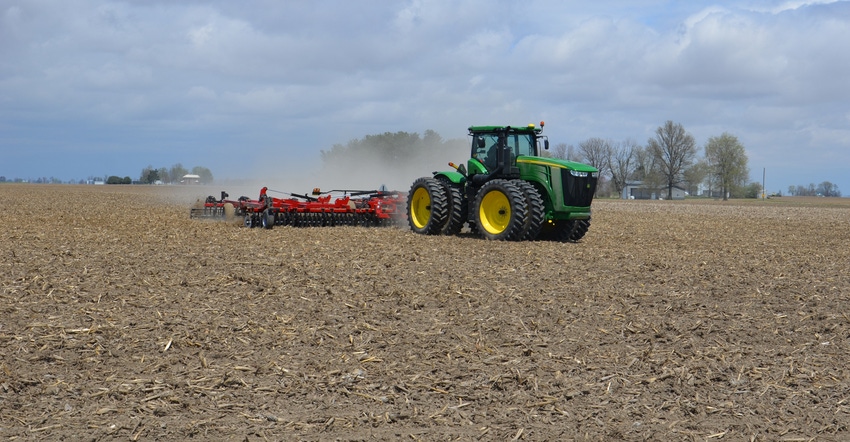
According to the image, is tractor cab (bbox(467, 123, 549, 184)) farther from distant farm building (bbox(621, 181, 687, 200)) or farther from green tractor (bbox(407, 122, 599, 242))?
distant farm building (bbox(621, 181, 687, 200))

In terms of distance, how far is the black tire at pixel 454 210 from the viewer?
16219 millimetres

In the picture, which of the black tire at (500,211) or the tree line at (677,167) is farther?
the tree line at (677,167)

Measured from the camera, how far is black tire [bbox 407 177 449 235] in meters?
16.2

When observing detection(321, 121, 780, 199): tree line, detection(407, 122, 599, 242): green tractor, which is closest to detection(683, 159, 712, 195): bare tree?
detection(321, 121, 780, 199): tree line

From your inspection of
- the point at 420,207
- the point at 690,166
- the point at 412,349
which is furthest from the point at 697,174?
the point at 412,349

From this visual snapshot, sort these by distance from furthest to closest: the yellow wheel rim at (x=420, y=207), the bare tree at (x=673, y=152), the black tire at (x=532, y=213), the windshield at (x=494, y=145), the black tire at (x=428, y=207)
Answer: the bare tree at (x=673, y=152), the yellow wheel rim at (x=420, y=207), the black tire at (x=428, y=207), the windshield at (x=494, y=145), the black tire at (x=532, y=213)

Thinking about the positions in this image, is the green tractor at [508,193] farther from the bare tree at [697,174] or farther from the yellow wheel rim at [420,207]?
the bare tree at [697,174]

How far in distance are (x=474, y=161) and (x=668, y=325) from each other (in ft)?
29.6

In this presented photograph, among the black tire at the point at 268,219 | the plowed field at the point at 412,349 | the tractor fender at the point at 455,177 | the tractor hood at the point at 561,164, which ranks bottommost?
the plowed field at the point at 412,349

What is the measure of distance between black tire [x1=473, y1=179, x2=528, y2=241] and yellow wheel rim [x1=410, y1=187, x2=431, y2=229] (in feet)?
5.23

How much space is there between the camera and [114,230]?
52.8 feet

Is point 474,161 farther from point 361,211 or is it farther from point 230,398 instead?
point 230,398

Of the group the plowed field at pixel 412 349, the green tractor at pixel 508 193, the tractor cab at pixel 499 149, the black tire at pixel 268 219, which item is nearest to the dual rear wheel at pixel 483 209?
the green tractor at pixel 508 193

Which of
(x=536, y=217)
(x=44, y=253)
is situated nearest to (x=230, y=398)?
(x=44, y=253)
